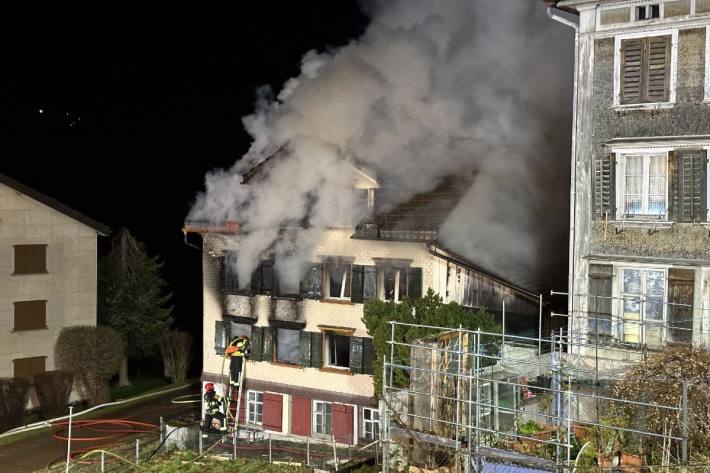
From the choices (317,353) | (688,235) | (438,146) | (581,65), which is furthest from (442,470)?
(438,146)

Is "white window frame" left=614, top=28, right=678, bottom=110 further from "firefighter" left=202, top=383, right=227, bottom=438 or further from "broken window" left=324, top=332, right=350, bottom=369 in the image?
"firefighter" left=202, top=383, right=227, bottom=438

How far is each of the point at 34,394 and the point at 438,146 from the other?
19225 mm

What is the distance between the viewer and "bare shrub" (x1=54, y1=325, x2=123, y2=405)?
4062 cm

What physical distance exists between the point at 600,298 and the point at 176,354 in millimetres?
26854

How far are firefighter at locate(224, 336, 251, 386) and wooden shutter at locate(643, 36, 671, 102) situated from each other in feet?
52.3

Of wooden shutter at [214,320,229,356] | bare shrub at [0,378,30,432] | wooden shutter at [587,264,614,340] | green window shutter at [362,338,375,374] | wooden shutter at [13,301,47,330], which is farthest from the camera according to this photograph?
wooden shutter at [13,301,47,330]

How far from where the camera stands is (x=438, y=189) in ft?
106

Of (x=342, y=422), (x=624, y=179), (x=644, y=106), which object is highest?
(x=644, y=106)

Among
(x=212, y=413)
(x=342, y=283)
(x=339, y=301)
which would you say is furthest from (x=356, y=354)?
(x=212, y=413)

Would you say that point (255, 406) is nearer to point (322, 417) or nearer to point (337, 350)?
point (322, 417)

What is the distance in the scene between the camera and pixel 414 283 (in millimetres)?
30797

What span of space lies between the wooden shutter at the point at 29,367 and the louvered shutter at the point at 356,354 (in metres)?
14.9

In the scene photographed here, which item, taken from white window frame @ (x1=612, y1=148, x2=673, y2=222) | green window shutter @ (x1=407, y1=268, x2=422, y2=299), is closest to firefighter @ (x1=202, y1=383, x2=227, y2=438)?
green window shutter @ (x1=407, y1=268, x2=422, y2=299)

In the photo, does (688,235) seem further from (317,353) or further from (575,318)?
(317,353)
